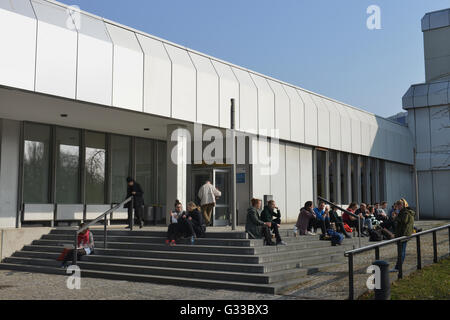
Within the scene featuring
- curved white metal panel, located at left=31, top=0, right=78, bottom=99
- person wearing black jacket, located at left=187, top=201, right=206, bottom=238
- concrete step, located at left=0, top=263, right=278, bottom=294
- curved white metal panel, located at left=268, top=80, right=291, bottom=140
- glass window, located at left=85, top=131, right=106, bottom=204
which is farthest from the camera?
curved white metal panel, located at left=268, top=80, right=291, bottom=140

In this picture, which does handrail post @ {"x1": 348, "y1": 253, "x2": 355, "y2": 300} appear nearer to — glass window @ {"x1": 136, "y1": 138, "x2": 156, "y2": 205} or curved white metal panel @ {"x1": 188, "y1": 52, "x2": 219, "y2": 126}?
curved white metal panel @ {"x1": 188, "y1": 52, "x2": 219, "y2": 126}

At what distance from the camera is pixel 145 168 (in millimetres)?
21484

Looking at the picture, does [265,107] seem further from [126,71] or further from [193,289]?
[193,289]

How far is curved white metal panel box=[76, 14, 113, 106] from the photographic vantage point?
14039 millimetres

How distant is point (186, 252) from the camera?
12281 mm

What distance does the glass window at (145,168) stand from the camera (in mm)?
21188

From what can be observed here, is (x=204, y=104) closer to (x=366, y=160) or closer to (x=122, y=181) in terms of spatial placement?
(x=122, y=181)

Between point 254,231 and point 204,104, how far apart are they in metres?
6.83

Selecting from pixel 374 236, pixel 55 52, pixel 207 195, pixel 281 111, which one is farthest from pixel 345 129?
pixel 55 52

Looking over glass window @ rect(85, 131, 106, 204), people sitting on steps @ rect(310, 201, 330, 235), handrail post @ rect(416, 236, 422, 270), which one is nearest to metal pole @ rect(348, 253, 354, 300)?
handrail post @ rect(416, 236, 422, 270)

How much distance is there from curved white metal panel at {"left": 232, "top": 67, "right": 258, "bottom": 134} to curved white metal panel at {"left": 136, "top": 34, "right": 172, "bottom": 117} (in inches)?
148

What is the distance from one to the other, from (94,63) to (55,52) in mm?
1244

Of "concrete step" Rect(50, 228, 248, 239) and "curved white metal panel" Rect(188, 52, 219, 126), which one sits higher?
"curved white metal panel" Rect(188, 52, 219, 126)

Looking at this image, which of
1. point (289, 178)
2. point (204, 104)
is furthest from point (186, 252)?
Result: point (289, 178)
